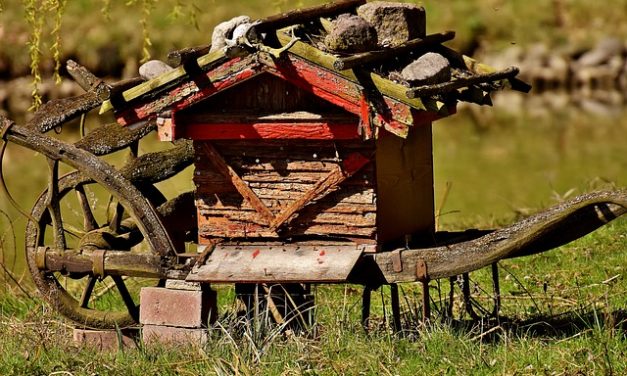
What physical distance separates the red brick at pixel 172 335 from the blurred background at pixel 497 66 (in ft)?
29.7

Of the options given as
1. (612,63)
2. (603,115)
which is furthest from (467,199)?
(612,63)

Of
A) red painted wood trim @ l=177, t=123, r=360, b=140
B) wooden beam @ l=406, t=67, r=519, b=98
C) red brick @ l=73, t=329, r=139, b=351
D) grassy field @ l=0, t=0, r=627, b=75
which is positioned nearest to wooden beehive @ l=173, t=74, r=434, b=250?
red painted wood trim @ l=177, t=123, r=360, b=140

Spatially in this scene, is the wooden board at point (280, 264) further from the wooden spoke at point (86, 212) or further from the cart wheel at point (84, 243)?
the wooden spoke at point (86, 212)

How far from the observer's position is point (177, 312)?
6879 millimetres

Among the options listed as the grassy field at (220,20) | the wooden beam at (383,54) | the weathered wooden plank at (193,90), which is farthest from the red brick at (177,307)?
the grassy field at (220,20)

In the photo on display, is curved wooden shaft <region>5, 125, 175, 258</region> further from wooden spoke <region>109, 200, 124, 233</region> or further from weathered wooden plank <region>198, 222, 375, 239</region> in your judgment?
wooden spoke <region>109, 200, 124, 233</region>

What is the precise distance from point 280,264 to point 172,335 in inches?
31.9

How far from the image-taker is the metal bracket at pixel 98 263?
699cm

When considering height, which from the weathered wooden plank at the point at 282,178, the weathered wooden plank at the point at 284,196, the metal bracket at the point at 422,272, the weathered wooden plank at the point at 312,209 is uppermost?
the weathered wooden plank at the point at 282,178

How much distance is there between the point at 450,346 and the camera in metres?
6.41

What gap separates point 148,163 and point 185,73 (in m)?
1.08

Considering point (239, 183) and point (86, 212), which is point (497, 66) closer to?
point (86, 212)

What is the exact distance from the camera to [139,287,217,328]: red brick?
6.83m

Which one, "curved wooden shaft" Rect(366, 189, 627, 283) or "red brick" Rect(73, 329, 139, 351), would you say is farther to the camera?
"red brick" Rect(73, 329, 139, 351)
